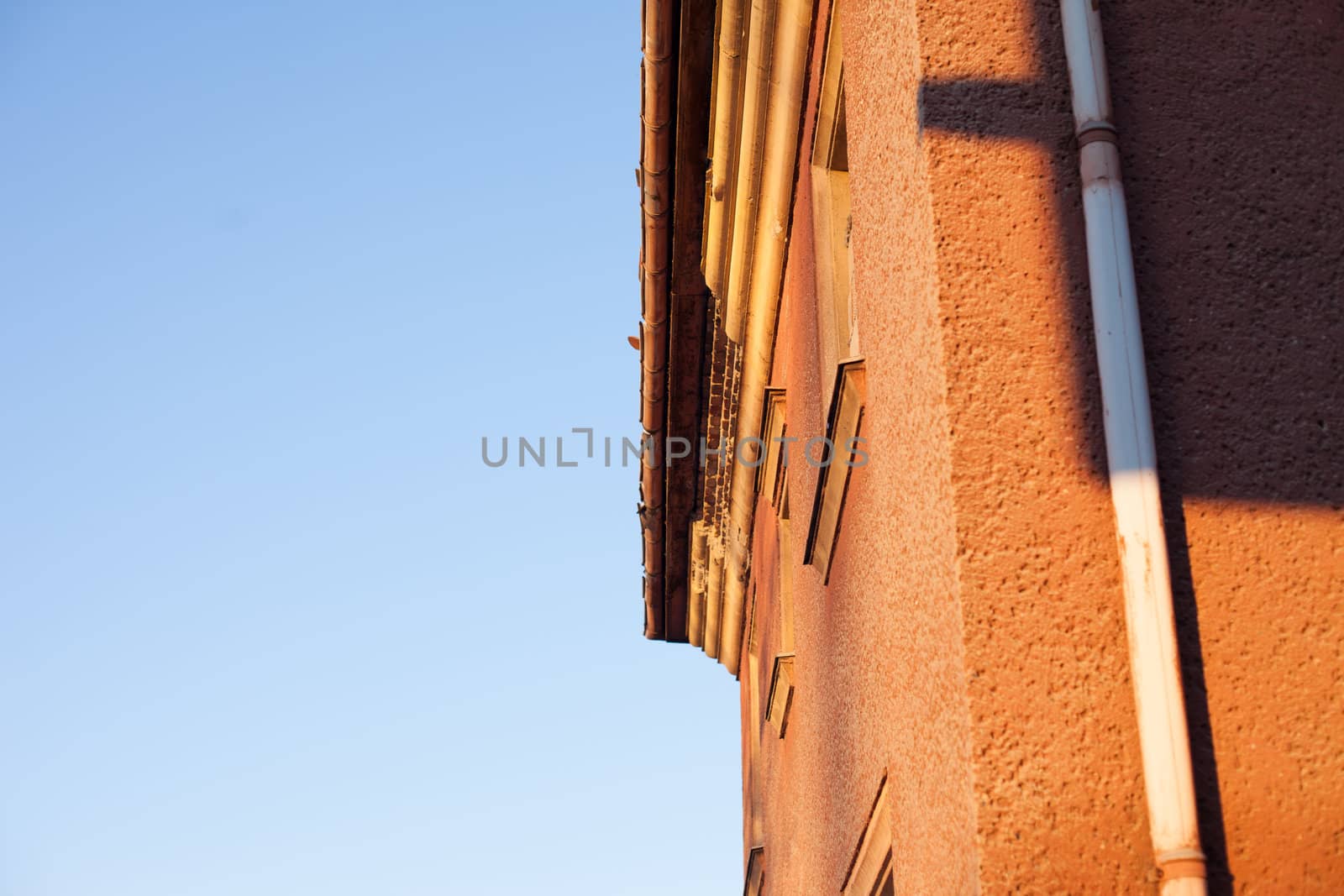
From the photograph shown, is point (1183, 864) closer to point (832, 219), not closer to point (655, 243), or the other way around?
point (832, 219)

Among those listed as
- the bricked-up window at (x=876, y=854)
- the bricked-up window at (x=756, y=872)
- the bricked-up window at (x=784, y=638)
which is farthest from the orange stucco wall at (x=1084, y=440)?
the bricked-up window at (x=756, y=872)

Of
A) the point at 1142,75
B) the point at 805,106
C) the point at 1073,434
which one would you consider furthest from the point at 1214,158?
the point at 805,106

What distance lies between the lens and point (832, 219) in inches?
209

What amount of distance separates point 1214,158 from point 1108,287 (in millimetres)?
494

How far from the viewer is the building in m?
2.63

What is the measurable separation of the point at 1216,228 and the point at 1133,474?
0.67 meters

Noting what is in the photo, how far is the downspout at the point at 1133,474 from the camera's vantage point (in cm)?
256

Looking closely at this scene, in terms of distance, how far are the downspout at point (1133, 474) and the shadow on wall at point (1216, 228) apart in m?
0.05

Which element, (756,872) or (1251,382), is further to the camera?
(756,872)

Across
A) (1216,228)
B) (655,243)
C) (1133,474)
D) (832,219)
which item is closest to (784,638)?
(655,243)

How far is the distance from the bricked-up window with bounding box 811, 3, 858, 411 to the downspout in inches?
69.4

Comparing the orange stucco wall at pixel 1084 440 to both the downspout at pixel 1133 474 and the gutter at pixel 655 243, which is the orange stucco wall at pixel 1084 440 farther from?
the gutter at pixel 655 243

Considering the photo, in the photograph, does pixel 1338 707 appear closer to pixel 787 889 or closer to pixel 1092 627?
pixel 1092 627

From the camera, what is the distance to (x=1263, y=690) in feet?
8.90
